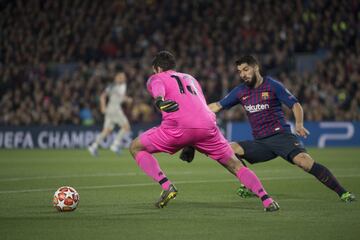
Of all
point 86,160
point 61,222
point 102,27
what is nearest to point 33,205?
point 61,222

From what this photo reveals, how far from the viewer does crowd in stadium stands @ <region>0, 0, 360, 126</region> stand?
1127 inches

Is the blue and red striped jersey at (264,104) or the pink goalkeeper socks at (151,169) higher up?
the blue and red striped jersey at (264,104)

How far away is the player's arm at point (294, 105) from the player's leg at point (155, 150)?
5.47ft

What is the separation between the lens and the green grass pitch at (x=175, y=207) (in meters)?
8.02

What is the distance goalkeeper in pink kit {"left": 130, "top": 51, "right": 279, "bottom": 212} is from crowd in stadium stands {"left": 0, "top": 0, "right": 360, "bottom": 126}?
1822 cm

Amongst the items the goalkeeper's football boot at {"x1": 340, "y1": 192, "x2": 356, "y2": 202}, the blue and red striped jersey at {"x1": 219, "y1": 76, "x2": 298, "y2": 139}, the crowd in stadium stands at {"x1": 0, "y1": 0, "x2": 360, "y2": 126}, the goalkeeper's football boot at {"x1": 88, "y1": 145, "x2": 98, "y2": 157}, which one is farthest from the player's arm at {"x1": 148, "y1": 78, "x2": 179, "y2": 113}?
the crowd in stadium stands at {"x1": 0, "y1": 0, "x2": 360, "y2": 126}

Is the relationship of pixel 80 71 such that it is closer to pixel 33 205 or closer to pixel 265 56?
pixel 265 56

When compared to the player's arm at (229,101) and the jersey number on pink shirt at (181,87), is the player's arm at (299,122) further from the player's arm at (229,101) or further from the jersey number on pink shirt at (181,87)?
the jersey number on pink shirt at (181,87)

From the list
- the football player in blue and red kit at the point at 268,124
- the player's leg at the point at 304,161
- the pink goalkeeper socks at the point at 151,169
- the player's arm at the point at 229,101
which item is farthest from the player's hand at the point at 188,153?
the player's leg at the point at 304,161

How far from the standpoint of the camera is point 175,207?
1030 cm

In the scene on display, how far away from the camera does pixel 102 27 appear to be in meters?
32.6

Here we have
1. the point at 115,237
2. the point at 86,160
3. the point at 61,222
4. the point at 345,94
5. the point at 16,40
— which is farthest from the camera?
the point at 16,40

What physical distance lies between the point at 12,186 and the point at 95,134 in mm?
15177

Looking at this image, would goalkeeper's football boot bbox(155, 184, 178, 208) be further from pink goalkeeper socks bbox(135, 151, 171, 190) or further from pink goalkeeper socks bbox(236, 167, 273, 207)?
pink goalkeeper socks bbox(236, 167, 273, 207)
